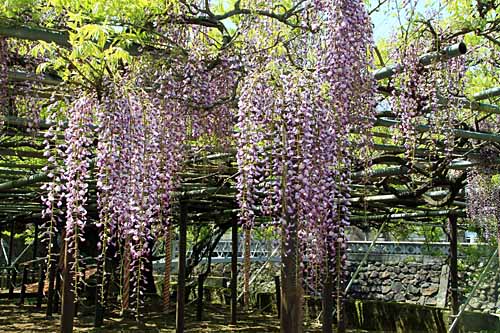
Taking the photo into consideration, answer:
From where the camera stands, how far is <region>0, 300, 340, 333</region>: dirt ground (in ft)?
28.9

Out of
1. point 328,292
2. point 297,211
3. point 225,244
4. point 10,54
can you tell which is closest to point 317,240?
point 297,211

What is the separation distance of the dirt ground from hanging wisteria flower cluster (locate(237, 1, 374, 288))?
19.5 feet

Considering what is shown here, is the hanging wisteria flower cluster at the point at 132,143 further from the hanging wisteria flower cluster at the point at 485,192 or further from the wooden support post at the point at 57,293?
the wooden support post at the point at 57,293

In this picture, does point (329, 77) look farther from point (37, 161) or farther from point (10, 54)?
point (37, 161)

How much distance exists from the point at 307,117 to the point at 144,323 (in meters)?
7.05

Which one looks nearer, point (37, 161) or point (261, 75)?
point (261, 75)

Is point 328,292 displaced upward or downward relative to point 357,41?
downward

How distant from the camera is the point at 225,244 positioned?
1758cm

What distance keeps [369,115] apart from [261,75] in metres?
0.79

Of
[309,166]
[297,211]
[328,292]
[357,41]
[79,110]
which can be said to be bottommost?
[328,292]

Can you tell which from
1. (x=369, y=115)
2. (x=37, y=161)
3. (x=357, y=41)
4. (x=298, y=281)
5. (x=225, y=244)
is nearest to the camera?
(x=357, y=41)

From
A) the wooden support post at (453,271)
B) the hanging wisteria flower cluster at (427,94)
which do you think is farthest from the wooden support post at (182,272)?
the hanging wisteria flower cluster at (427,94)

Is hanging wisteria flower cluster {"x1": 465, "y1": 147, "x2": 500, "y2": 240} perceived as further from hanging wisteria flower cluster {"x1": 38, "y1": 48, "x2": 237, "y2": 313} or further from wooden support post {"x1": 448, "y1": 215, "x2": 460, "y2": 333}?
hanging wisteria flower cluster {"x1": 38, "y1": 48, "x2": 237, "y2": 313}

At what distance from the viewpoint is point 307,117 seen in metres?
3.25
